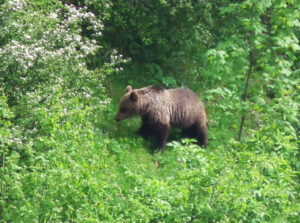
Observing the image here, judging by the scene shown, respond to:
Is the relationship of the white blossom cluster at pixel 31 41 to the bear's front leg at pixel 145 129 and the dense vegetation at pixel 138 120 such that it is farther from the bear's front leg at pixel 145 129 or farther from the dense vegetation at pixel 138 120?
the bear's front leg at pixel 145 129

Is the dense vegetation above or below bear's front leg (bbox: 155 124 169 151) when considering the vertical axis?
above

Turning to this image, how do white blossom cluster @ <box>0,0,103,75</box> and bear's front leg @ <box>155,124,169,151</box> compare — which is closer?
white blossom cluster @ <box>0,0,103,75</box>

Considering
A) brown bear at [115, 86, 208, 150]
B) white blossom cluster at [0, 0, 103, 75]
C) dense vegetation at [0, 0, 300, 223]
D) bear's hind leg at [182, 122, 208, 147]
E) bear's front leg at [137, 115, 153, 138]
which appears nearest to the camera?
dense vegetation at [0, 0, 300, 223]

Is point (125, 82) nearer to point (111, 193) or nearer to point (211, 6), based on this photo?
point (211, 6)

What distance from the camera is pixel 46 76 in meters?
9.53

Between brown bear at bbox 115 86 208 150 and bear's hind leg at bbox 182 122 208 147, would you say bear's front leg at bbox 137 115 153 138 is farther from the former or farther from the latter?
bear's hind leg at bbox 182 122 208 147

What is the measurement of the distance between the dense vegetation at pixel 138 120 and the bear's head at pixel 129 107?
37cm

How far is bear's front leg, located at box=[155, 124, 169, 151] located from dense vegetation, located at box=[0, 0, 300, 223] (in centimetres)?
19

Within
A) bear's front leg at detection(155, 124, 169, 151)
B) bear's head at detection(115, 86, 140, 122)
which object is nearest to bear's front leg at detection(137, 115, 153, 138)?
bear's front leg at detection(155, 124, 169, 151)

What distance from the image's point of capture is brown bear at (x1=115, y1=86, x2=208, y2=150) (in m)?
12.4

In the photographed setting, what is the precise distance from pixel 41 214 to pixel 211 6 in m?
7.91

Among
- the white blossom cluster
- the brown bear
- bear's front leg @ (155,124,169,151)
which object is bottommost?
bear's front leg @ (155,124,169,151)

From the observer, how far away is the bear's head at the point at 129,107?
12.3 meters

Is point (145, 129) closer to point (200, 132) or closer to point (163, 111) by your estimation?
point (163, 111)
